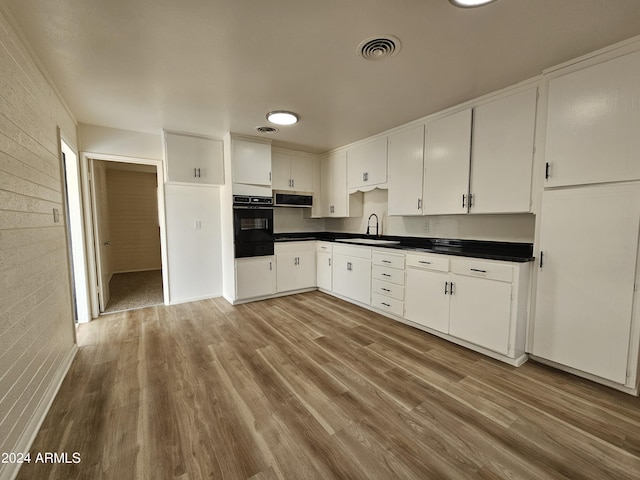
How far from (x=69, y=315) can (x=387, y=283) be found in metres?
3.31

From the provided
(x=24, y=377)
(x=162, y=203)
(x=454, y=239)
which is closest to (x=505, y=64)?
(x=454, y=239)

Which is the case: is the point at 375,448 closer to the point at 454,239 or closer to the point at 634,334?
the point at 634,334

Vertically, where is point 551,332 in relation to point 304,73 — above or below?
below

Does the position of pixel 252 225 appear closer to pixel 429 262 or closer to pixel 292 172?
pixel 292 172

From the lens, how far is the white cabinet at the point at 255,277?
155 inches

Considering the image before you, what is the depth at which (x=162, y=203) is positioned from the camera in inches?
151

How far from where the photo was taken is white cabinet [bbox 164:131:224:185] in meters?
3.62

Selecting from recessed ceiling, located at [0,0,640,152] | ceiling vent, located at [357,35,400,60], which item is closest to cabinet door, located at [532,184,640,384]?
recessed ceiling, located at [0,0,640,152]

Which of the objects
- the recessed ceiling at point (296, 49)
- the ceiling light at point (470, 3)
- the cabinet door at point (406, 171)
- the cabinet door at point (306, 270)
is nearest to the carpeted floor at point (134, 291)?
the cabinet door at point (306, 270)

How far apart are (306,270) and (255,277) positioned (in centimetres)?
91

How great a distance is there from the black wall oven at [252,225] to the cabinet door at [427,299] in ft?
7.01

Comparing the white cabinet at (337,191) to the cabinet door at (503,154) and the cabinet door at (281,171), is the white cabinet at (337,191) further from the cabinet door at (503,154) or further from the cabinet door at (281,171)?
the cabinet door at (503,154)

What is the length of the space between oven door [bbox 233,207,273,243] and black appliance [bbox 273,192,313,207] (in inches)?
13.8

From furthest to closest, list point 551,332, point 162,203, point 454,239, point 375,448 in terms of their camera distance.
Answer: point 162,203 < point 454,239 < point 551,332 < point 375,448
